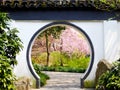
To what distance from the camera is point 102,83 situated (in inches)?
348

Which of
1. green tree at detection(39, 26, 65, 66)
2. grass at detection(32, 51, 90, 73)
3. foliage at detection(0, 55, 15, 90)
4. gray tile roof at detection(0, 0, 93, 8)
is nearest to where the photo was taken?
foliage at detection(0, 55, 15, 90)

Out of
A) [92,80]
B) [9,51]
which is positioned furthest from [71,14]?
[9,51]

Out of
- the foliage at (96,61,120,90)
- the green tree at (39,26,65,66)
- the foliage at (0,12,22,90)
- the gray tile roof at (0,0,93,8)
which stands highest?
the gray tile roof at (0,0,93,8)

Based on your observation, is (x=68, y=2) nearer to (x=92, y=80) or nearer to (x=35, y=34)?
(x=35, y=34)

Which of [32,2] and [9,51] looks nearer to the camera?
[9,51]

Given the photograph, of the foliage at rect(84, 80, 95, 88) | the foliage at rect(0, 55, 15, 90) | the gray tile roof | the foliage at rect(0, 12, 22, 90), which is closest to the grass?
the foliage at rect(84, 80, 95, 88)

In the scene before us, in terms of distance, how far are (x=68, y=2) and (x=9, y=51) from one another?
16.4 feet

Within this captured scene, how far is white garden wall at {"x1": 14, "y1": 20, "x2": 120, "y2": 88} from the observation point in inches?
540

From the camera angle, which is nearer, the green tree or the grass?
the green tree

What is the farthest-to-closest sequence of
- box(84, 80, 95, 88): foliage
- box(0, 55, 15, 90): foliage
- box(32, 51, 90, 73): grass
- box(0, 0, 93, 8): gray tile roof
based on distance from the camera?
box(32, 51, 90, 73): grass
box(84, 80, 95, 88): foliage
box(0, 0, 93, 8): gray tile roof
box(0, 55, 15, 90): foliage

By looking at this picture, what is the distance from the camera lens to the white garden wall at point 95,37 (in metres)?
13.7

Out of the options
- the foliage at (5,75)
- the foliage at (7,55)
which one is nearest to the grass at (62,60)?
the foliage at (7,55)

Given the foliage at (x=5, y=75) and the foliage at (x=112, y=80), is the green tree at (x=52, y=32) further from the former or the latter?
the foliage at (x=5, y=75)

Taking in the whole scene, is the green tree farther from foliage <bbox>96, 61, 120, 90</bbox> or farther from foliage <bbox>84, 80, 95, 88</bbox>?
foliage <bbox>96, 61, 120, 90</bbox>
